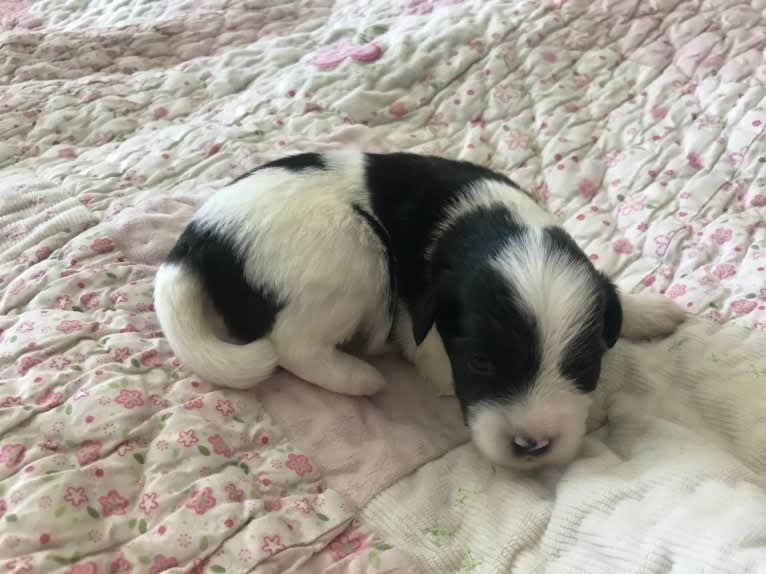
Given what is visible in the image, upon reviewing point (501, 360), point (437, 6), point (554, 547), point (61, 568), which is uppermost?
point (437, 6)

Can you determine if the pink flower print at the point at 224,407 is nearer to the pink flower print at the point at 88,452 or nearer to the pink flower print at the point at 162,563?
the pink flower print at the point at 88,452

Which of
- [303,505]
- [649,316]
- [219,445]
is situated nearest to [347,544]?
[303,505]

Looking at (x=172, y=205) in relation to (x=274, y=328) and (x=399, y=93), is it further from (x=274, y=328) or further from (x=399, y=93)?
(x=399, y=93)

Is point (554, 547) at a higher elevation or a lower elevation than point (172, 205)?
lower

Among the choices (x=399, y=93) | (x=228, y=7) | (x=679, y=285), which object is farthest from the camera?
(x=228, y=7)

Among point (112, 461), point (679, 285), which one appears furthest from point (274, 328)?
point (679, 285)

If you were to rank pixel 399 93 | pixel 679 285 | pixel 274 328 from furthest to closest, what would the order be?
pixel 399 93 < pixel 679 285 < pixel 274 328
